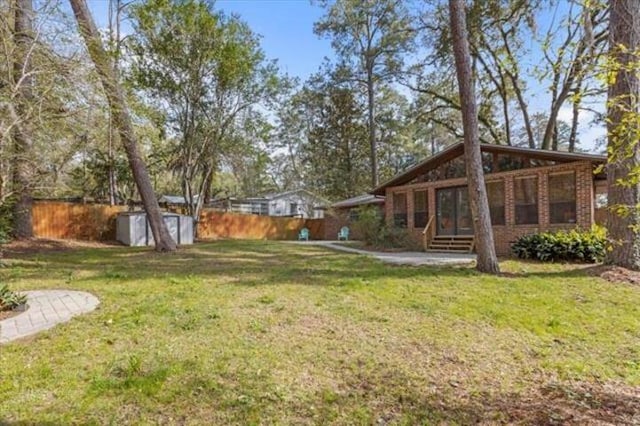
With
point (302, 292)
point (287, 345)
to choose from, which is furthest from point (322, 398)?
point (302, 292)

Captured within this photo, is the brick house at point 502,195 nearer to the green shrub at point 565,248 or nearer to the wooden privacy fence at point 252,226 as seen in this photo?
the green shrub at point 565,248

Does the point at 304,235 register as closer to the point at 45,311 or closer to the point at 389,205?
the point at 389,205

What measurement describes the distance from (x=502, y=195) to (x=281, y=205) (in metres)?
19.9

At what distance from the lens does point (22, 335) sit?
3955 mm

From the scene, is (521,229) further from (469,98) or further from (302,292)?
(302,292)

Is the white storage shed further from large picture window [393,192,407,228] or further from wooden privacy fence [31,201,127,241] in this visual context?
large picture window [393,192,407,228]

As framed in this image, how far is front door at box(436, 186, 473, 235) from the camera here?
13.0 m

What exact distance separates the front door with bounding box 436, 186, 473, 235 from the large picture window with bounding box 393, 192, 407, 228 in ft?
5.03

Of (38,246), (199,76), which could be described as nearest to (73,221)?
(38,246)

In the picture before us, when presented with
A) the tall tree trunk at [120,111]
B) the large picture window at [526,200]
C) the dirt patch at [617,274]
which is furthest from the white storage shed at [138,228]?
the dirt patch at [617,274]

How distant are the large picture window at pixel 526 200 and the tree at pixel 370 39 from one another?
12.2 metres

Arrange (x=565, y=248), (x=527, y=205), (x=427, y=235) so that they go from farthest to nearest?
(x=427, y=235), (x=527, y=205), (x=565, y=248)

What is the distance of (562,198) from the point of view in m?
10.9

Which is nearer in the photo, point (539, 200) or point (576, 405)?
point (576, 405)
